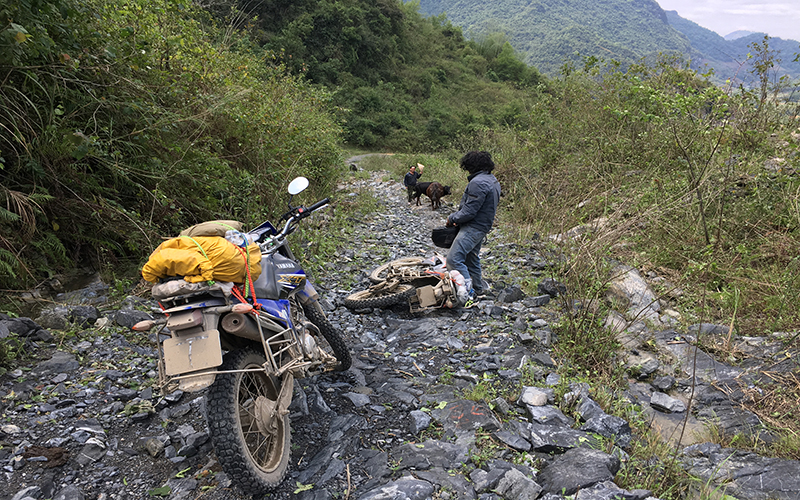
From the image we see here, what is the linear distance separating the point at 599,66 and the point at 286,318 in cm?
1006

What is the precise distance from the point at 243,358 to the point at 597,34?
31419mm

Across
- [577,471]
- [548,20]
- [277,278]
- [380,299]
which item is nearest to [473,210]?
[380,299]

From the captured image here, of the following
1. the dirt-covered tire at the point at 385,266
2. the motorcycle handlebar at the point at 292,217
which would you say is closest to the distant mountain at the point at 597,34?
the dirt-covered tire at the point at 385,266

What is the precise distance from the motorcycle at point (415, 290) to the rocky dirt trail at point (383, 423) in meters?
0.64

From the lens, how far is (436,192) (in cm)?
1145

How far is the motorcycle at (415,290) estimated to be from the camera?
5.26 m

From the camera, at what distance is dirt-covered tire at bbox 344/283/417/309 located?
5.24 metres

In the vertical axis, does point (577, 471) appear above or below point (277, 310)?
below

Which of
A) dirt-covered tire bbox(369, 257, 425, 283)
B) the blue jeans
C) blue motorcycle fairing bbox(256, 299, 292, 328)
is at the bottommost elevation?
dirt-covered tire bbox(369, 257, 425, 283)

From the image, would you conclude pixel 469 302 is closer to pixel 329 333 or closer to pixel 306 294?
pixel 329 333

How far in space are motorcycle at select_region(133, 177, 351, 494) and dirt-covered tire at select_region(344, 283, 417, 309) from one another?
6.44ft

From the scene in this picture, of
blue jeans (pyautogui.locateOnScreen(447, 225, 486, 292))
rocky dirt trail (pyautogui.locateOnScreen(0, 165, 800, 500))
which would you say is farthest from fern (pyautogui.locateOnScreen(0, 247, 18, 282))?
blue jeans (pyautogui.locateOnScreen(447, 225, 486, 292))

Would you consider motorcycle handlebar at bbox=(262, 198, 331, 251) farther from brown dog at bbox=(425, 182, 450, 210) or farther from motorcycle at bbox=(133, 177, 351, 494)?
brown dog at bbox=(425, 182, 450, 210)

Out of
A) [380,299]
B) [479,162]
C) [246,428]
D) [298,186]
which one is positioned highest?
[479,162]
